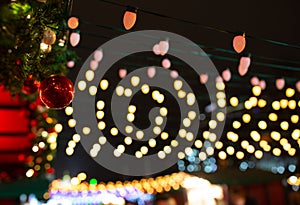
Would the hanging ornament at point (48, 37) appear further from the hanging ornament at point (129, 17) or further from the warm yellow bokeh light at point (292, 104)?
the warm yellow bokeh light at point (292, 104)

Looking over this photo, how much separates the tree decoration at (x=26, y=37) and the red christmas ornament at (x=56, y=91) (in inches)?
6.6

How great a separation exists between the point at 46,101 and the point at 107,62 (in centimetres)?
480

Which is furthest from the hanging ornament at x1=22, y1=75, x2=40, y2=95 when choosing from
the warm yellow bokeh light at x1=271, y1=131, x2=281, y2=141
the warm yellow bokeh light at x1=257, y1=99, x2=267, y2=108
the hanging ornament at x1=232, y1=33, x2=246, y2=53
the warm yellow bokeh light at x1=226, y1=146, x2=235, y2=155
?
the warm yellow bokeh light at x1=226, y1=146, x2=235, y2=155

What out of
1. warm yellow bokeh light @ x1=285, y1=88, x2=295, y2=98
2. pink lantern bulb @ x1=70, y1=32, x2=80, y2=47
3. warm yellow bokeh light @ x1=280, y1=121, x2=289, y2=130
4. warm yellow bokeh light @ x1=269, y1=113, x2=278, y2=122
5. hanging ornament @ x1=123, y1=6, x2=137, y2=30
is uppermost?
pink lantern bulb @ x1=70, y1=32, x2=80, y2=47

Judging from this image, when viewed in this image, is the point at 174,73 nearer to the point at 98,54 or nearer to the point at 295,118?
the point at 98,54

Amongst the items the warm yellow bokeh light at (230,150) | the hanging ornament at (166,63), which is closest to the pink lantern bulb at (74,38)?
the hanging ornament at (166,63)

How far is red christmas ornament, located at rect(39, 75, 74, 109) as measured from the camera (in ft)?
9.80

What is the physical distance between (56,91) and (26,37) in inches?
22.6

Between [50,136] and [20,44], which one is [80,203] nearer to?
[50,136]

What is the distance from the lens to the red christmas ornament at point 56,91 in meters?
2.99

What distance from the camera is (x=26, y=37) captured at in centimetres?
250

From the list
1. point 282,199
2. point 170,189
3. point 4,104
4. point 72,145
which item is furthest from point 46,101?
point 170,189

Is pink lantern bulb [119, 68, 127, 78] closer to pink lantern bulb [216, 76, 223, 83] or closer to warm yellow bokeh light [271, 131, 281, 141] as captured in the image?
pink lantern bulb [216, 76, 223, 83]

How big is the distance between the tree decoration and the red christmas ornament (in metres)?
0.17
